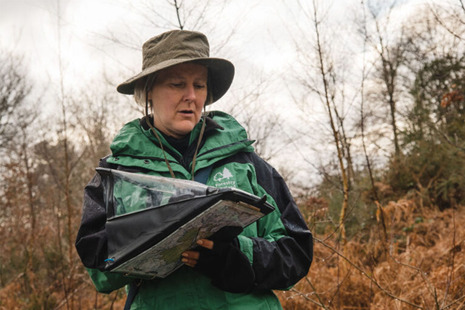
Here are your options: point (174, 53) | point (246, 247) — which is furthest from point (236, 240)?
point (174, 53)

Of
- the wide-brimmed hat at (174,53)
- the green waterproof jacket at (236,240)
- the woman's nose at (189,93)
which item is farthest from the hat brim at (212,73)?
the green waterproof jacket at (236,240)

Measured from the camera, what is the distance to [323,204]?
5.25 meters

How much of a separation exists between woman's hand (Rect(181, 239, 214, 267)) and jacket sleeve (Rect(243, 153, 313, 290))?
0.73 feet

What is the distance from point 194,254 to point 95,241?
38cm

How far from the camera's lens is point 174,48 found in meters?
1.81

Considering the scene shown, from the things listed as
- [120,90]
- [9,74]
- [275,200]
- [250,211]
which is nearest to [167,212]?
[250,211]

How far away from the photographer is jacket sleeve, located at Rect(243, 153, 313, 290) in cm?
147

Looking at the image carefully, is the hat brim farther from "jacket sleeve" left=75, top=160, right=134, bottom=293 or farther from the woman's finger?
the woman's finger

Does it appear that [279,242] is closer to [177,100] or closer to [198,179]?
[198,179]

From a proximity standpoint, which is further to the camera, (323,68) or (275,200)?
(323,68)

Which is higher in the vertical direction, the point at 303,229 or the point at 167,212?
the point at 167,212

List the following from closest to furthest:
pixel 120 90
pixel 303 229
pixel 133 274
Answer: pixel 133 274 < pixel 303 229 < pixel 120 90

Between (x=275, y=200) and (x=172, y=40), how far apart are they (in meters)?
0.90

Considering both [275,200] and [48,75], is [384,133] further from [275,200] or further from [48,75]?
[275,200]
